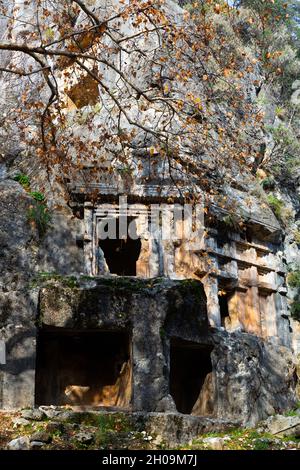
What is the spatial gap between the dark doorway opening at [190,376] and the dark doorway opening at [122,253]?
382cm

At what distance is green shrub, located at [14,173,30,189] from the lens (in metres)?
17.4

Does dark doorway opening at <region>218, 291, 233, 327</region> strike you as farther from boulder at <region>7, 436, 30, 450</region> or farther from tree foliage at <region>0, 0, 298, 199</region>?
boulder at <region>7, 436, 30, 450</region>

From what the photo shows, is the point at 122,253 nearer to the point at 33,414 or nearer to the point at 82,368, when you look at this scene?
the point at 82,368

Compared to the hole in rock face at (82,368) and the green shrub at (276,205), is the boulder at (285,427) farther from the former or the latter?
the green shrub at (276,205)

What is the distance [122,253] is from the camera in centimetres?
1811

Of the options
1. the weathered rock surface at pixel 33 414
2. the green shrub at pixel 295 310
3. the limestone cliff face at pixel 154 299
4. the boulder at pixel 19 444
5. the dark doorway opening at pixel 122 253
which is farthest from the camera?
the green shrub at pixel 295 310

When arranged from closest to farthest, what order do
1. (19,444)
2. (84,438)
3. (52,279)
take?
(19,444) → (84,438) → (52,279)

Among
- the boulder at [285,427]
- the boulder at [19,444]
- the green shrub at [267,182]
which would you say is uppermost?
the green shrub at [267,182]

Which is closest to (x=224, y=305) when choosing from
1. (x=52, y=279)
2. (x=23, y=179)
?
(x=23, y=179)

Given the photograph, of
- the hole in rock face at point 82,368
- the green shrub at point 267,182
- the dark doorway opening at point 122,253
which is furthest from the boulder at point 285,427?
the green shrub at point 267,182

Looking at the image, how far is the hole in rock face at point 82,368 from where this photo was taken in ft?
41.5

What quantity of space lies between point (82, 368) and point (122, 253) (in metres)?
5.28

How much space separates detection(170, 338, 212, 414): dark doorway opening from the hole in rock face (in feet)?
3.99

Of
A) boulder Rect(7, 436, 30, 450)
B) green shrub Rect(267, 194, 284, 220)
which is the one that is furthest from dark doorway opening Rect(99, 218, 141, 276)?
boulder Rect(7, 436, 30, 450)
